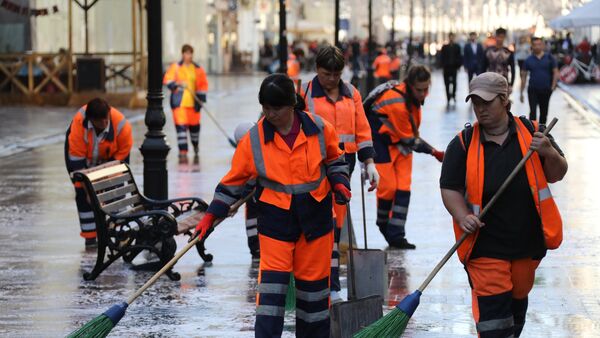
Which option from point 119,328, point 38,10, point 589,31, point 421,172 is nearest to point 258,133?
point 119,328

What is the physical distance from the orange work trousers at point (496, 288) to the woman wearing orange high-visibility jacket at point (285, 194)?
87cm

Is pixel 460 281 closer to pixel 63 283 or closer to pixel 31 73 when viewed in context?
pixel 63 283

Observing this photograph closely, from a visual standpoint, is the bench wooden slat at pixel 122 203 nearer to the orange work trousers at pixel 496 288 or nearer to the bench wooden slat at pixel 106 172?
the bench wooden slat at pixel 106 172

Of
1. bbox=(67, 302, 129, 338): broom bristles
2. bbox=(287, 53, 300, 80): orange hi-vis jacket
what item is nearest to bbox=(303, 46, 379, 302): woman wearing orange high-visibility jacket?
bbox=(67, 302, 129, 338): broom bristles

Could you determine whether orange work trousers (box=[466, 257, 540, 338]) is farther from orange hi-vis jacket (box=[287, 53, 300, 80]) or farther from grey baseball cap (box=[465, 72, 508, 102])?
orange hi-vis jacket (box=[287, 53, 300, 80])

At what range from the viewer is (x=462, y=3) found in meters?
158

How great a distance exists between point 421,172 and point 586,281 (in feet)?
25.4

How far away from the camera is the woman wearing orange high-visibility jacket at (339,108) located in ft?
29.2

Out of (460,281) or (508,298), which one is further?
(460,281)

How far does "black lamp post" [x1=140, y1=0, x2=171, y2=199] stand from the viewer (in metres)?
11.6

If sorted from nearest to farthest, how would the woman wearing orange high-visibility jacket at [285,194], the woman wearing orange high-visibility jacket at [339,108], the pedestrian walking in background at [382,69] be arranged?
the woman wearing orange high-visibility jacket at [285,194]
the woman wearing orange high-visibility jacket at [339,108]
the pedestrian walking in background at [382,69]

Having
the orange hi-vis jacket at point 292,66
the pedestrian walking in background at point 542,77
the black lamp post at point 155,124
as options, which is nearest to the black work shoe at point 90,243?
the black lamp post at point 155,124

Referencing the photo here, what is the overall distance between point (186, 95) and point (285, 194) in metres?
13.9

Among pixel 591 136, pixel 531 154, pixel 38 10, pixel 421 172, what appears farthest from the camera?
pixel 38 10
